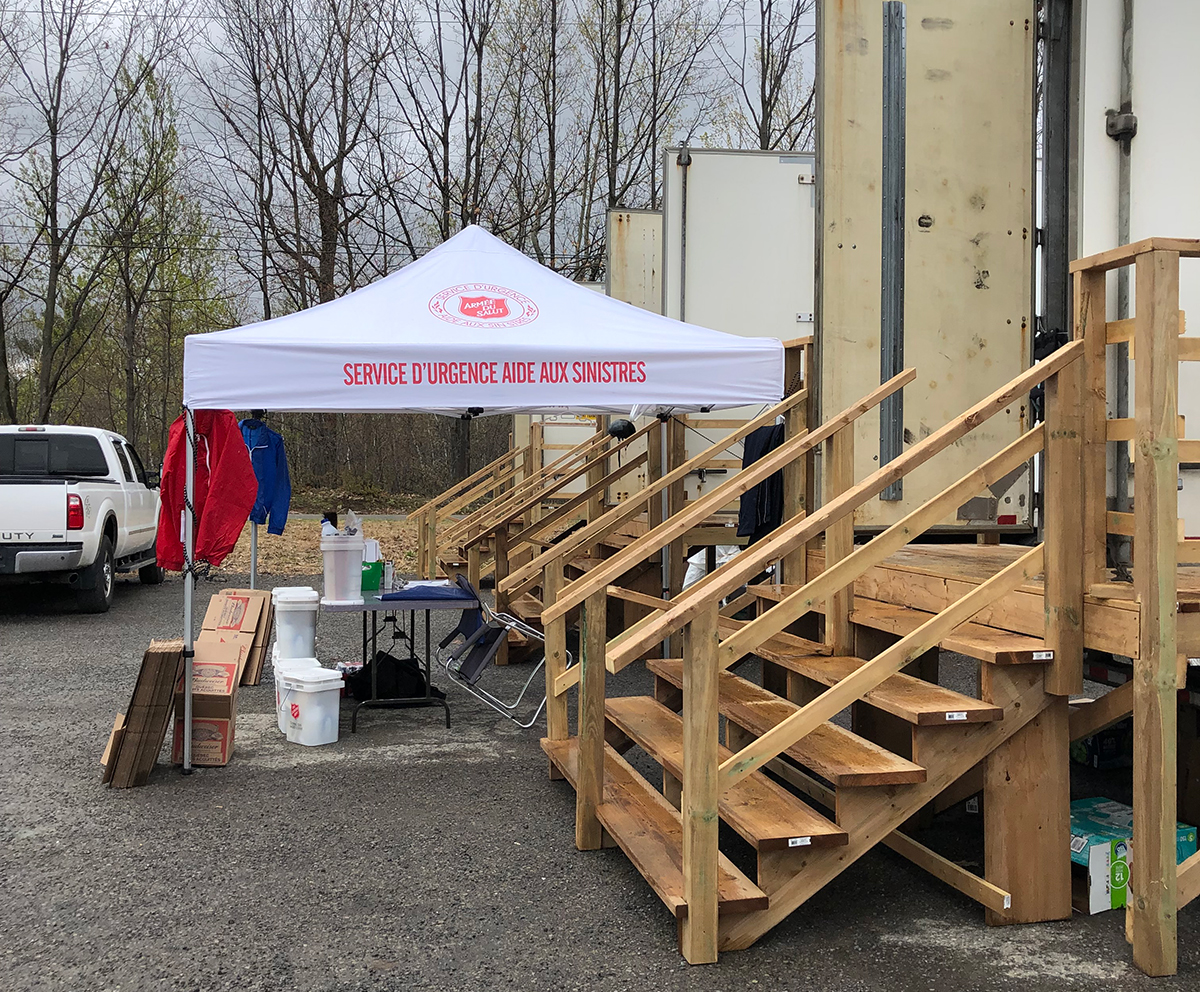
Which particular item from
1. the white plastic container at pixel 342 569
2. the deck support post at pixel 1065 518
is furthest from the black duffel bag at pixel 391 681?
the deck support post at pixel 1065 518

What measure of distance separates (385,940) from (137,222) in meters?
19.8

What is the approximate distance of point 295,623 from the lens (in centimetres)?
671

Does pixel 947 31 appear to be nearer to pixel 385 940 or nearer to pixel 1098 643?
pixel 1098 643

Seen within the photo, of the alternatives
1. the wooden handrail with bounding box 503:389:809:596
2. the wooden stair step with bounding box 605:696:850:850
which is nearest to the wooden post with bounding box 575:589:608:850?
the wooden stair step with bounding box 605:696:850:850

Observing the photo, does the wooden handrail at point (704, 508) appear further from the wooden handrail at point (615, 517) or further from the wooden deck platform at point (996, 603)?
the wooden handrail at point (615, 517)

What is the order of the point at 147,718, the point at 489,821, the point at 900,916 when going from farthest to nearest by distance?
the point at 147,718
the point at 489,821
the point at 900,916

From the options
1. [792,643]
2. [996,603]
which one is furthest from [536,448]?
[996,603]

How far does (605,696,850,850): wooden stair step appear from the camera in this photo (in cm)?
343

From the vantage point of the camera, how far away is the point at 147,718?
5.36m

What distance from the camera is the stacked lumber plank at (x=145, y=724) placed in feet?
17.5

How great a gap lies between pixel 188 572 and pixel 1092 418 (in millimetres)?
4218

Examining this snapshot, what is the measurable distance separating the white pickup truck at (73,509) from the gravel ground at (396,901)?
180 inches

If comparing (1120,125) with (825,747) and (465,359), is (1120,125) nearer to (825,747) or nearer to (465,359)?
(825,747)

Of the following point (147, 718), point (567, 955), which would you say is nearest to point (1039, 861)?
point (567, 955)
